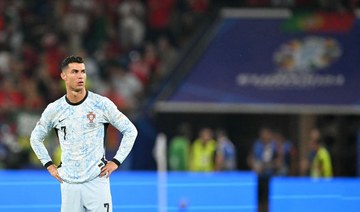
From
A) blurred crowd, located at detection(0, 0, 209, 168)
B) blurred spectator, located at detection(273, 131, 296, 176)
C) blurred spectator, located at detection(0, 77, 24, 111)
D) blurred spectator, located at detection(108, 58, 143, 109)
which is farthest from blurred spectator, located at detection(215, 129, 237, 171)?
blurred spectator, located at detection(0, 77, 24, 111)

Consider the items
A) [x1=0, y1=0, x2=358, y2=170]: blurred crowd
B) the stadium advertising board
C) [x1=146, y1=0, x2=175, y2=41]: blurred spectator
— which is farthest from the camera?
[x1=146, y1=0, x2=175, y2=41]: blurred spectator

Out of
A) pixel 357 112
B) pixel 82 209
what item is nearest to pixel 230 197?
pixel 82 209

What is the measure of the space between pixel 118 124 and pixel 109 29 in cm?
1508

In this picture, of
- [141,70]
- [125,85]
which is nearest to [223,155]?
[125,85]

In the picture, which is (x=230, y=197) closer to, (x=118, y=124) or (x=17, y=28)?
(x=118, y=124)

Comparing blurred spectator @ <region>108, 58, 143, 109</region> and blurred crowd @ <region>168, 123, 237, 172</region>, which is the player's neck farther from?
blurred spectator @ <region>108, 58, 143, 109</region>

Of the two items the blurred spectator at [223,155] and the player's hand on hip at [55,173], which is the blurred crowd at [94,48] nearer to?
the blurred spectator at [223,155]

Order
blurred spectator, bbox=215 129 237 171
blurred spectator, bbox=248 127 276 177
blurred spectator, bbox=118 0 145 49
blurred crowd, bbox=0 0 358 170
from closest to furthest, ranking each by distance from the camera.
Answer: blurred spectator, bbox=248 127 276 177 < blurred spectator, bbox=215 129 237 171 < blurred crowd, bbox=0 0 358 170 < blurred spectator, bbox=118 0 145 49

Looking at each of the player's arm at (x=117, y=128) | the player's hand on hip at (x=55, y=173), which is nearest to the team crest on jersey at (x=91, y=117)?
the player's arm at (x=117, y=128)

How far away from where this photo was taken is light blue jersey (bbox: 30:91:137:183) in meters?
9.34

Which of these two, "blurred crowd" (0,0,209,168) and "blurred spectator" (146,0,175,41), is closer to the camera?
"blurred crowd" (0,0,209,168)

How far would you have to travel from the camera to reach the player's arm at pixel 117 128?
30.7ft

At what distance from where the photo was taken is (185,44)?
918 inches

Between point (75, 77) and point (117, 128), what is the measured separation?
0.55 m
